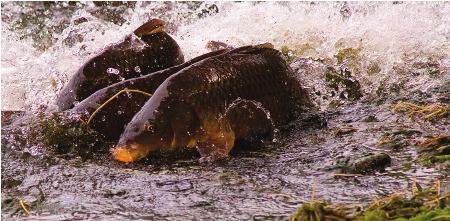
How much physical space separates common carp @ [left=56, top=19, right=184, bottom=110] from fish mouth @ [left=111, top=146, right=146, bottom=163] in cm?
123

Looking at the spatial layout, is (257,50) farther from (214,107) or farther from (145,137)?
(145,137)

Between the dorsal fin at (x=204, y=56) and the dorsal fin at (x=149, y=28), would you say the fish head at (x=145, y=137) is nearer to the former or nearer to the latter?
the dorsal fin at (x=204, y=56)

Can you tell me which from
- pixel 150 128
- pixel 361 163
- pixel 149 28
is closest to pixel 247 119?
pixel 150 128

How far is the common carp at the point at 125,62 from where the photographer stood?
209 inches

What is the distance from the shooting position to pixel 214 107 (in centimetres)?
448

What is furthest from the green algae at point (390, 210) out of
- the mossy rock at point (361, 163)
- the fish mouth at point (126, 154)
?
the fish mouth at point (126, 154)

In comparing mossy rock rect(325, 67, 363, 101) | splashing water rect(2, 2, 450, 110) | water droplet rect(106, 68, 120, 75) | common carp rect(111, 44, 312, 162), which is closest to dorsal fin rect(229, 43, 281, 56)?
common carp rect(111, 44, 312, 162)

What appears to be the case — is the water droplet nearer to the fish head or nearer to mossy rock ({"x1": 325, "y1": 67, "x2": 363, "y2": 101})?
the fish head

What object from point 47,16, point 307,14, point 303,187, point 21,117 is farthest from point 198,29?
point 303,187

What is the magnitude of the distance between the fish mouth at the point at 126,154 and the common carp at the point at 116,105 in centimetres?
62

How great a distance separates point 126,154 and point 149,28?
85.3 inches

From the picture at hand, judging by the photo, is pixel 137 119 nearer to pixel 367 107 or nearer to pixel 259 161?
pixel 259 161

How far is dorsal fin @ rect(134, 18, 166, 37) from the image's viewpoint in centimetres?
592

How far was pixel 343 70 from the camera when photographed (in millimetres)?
6801
